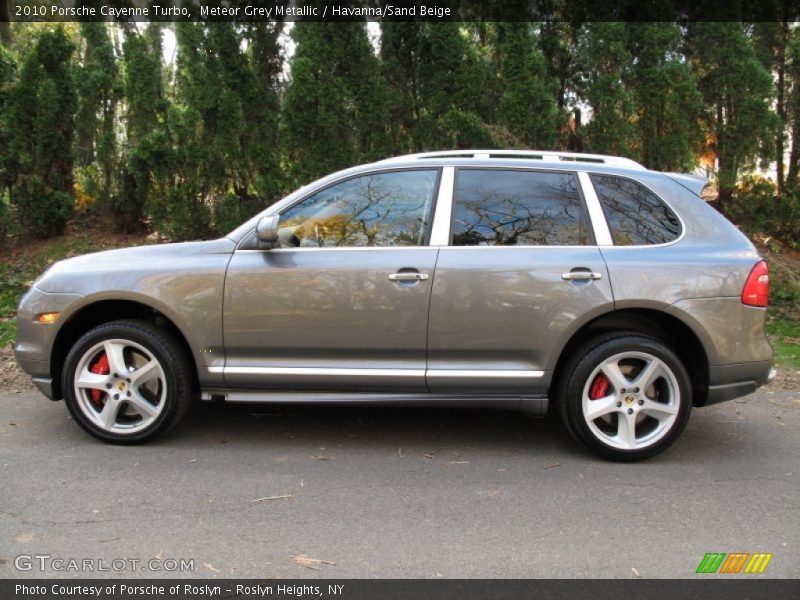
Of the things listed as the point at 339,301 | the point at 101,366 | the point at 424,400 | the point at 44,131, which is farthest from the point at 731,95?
the point at 44,131

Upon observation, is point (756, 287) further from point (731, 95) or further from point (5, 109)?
point (5, 109)

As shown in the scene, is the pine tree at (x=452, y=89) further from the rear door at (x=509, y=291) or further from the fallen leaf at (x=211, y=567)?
the fallen leaf at (x=211, y=567)

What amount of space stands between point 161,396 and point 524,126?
219 inches

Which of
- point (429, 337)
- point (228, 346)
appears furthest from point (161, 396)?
point (429, 337)

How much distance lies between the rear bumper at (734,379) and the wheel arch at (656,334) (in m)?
0.04

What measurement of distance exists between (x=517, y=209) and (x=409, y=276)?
2.66 feet

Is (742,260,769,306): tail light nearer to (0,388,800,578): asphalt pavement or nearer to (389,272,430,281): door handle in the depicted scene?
(0,388,800,578): asphalt pavement

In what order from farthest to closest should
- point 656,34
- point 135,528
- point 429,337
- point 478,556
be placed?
point 656,34 → point 429,337 → point 135,528 → point 478,556

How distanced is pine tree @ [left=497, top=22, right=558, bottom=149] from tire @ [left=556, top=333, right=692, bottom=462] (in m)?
4.60

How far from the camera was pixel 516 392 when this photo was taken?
4203 mm

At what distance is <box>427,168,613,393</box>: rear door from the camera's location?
4082 millimetres

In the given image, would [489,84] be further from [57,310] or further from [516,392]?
[57,310]

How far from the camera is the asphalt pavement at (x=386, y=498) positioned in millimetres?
3096

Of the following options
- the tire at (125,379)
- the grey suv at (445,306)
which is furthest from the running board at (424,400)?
the tire at (125,379)
